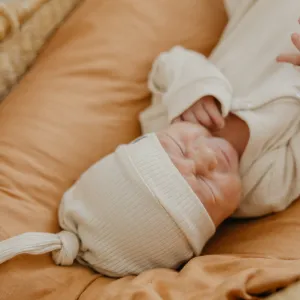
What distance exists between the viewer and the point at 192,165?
92 centimetres

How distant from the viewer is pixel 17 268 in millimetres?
844

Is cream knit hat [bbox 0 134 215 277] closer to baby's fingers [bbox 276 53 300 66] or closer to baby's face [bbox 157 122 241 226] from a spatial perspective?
baby's face [bbox 157 122 241 226]

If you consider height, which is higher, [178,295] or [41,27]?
[41,27]

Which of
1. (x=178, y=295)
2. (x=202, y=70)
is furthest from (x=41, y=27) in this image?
(x=178, y=295)

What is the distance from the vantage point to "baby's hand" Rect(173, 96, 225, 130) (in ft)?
3.37

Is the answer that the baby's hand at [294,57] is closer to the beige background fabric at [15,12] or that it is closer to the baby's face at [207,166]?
the baby's face at [207,166]

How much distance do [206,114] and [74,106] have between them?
290 millimetres

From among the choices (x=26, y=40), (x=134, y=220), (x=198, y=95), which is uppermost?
(x=26, y=40)

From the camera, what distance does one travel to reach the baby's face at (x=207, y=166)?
0.91 m

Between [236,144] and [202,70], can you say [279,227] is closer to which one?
[236,144]

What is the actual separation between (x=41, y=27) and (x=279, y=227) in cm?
75

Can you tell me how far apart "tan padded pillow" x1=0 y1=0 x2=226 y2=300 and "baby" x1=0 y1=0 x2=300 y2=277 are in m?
0.04

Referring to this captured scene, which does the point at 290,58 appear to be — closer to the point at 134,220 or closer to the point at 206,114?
the point at 206,114

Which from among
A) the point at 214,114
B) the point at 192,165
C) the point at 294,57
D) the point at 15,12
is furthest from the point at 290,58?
the point at 15,12
